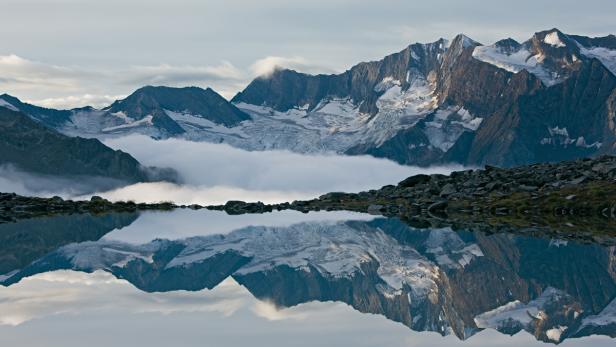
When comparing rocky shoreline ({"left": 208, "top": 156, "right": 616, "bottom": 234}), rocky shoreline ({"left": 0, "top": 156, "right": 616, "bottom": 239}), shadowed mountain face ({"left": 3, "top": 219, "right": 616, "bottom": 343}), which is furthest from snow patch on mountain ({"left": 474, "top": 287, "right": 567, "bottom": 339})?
rocky shoreline ({"left": 208, "top": 156, "right": 616, "bottom": 234})

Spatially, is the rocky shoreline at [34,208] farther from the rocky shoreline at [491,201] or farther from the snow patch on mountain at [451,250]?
the snow patch on mountain at [451,250]

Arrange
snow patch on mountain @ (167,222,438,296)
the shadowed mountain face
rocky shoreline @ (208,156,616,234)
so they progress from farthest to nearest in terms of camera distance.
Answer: rocky shoreline @ (208,156,616,234) < snow patch on mountain @ (167,222,438,296) < the shadowed mountain face

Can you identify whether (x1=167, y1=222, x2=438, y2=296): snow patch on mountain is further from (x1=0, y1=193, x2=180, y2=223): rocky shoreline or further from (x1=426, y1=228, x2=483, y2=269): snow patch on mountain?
(x1=0, y1=193, x2=180, y2=223): rocky shoreline

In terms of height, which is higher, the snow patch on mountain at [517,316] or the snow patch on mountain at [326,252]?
the snow patch on mountain at [517,316]

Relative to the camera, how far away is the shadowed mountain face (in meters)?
43.0

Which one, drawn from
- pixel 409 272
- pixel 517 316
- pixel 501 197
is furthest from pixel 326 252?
pixel 501 197

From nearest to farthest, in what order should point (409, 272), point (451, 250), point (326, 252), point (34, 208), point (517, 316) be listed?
point (517, 316), point (409, 272), point (451, 250), point (326, 252), point (34, 208)

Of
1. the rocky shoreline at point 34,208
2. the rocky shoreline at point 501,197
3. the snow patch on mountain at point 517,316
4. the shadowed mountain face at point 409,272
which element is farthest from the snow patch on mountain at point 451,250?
the rocky shoreline at point 34,208

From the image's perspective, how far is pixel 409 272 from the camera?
65.6 m

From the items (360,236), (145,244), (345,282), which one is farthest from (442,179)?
(345,282)

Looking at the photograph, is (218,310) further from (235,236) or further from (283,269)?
(235,236)

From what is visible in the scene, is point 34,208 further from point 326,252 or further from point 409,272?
point 409,272

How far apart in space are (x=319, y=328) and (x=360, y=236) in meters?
65.7

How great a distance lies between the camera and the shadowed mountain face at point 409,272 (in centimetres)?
4303
